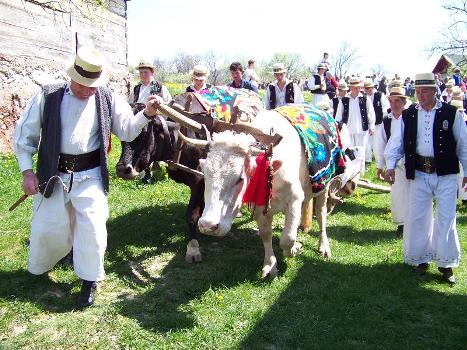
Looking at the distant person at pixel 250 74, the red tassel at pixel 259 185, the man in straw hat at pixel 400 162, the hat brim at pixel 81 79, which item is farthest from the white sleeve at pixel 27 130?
the distant person at pixel 250 74

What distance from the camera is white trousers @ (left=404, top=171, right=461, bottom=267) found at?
4.88 metres

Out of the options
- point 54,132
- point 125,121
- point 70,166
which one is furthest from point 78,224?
point 125,121

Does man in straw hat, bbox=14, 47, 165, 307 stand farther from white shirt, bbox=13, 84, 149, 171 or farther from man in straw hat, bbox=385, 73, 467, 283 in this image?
man in straw hat, bbox=385, 73, 467, 283

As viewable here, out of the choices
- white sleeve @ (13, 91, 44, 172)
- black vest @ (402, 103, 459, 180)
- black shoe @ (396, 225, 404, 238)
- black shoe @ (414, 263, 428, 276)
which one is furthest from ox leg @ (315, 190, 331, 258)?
white sleeve @ (13, 91, 44, 172)

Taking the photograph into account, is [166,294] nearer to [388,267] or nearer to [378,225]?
[388,267]

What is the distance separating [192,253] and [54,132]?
209 cm

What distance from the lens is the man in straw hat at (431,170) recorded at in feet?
15.8

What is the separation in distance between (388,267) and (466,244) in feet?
5.30

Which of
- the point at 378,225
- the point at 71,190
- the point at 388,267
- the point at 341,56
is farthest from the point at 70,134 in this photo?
the point at 341,56

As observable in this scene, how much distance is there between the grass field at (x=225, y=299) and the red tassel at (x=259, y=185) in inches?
36.2

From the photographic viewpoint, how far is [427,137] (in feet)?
16.1

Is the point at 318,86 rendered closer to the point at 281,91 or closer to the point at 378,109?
the point at 378,109

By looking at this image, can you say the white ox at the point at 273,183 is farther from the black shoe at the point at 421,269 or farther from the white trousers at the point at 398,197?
the white trousers at the point at 398,197

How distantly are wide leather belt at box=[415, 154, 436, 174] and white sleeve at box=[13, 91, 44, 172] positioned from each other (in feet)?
12.6
